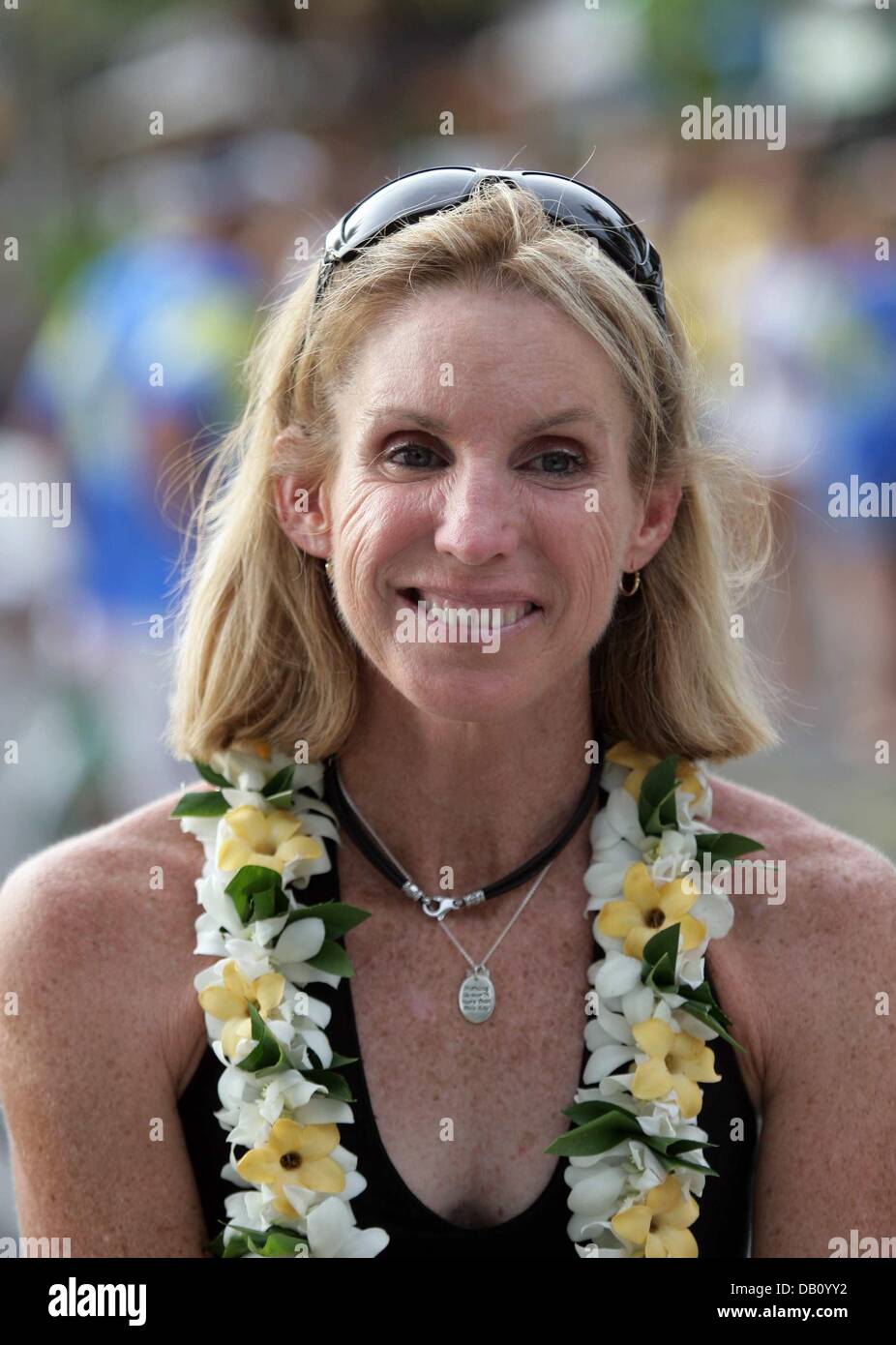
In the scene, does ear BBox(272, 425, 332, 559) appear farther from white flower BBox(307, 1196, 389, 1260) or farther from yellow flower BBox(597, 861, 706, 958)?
white flower BBox(307, 1196, 389, 1260)

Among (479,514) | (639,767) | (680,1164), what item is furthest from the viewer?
(639,767)

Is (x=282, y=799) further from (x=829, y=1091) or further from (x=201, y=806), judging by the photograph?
(x=829, y=1091)

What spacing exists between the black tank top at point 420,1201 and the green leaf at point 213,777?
0.19 metres

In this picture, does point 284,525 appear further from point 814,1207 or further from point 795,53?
point 795,53

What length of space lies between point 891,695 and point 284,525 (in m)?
5.09

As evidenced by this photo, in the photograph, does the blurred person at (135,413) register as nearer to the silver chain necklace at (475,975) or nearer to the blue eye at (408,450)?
the silver chain necklace at (475,975)

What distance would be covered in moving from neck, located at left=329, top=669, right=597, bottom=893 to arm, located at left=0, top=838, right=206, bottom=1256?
1.35ft

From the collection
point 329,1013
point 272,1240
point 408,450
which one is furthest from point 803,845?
point 272,1240

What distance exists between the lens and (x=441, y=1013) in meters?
2.37

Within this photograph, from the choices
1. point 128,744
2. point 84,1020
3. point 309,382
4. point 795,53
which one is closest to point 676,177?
point 795,53

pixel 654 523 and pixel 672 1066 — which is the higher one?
pixel 654 523

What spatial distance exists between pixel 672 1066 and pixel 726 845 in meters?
0.33

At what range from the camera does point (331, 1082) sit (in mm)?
2260
